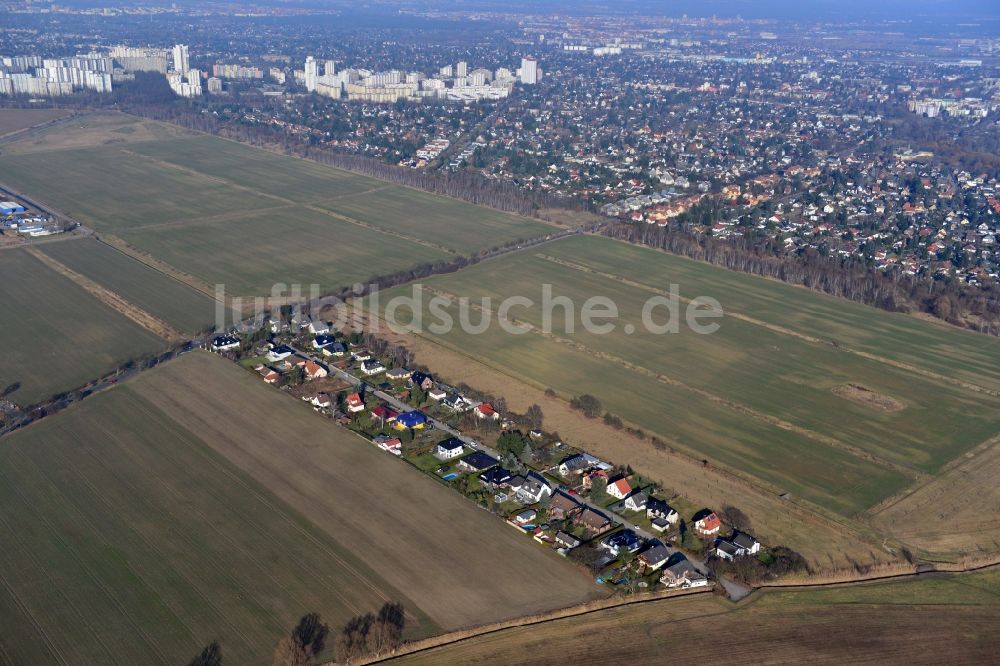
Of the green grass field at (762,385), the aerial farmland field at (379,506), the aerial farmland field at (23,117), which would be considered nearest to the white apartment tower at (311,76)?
the aerial farmland field at (23,117)

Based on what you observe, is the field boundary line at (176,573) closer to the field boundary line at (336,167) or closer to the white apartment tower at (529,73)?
the field boundary line at (336,167)

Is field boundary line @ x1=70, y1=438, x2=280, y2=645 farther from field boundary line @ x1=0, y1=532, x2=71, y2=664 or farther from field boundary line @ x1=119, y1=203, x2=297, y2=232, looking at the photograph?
field boundary line @ x1=119, y1=203, x2=297, y2=232

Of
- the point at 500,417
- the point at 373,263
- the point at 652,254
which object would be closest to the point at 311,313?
the point at 373,263

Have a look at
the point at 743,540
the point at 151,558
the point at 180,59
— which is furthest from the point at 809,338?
the point at 180,59

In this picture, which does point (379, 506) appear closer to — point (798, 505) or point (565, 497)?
point (565, 497)

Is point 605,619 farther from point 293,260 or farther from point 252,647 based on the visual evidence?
point 293,260
